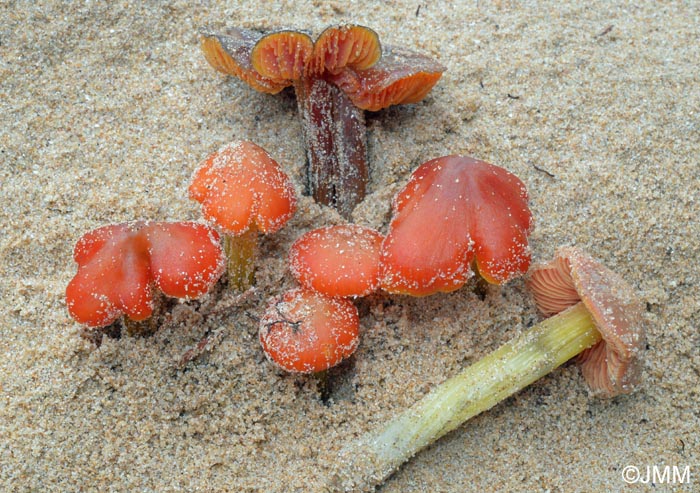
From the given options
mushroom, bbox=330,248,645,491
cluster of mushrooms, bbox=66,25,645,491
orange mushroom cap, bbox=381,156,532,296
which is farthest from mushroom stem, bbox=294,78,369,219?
mushroom, bbox=330,248,645,491

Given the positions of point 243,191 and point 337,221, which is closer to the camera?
point 243,191

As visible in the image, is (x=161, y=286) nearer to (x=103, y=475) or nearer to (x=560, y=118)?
(x=103, y=475)

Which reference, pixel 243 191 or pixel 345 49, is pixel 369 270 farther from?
pixel 345 49

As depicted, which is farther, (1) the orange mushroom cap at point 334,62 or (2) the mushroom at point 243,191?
(1) the orange mushroom cap at point 334,62

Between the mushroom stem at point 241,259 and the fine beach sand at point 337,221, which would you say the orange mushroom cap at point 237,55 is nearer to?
the fine beach sand at point 337,221

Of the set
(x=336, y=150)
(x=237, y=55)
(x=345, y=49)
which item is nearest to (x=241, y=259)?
(x=336, y=150)

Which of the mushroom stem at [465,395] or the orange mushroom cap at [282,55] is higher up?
the orange mushroom cap at [282,55]

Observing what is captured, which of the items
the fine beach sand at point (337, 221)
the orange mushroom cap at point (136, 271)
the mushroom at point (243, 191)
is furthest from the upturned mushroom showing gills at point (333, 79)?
the orange mushroom cap at point (136, 271)

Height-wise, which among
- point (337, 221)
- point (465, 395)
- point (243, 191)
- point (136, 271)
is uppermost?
point (243, 191)
